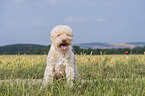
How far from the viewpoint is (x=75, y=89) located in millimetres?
3420

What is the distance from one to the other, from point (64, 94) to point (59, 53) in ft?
2.90

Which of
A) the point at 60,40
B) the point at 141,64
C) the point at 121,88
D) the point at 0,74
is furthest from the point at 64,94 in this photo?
the point at 141,64

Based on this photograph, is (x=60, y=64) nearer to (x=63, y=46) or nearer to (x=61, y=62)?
(x=61, y=62)

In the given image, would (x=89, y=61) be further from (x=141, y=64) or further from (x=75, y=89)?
(x=75, y=89)

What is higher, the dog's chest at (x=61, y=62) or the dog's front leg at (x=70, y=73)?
the dog's chest at (x=61, y=62)

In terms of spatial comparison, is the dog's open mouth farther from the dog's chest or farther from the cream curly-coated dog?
the dog's chest

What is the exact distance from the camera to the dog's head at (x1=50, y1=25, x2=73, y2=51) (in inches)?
121

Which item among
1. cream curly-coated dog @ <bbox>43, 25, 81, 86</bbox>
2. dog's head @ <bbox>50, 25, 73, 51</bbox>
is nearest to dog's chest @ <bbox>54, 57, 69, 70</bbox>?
cream curly-coated dog @ <bbox>43, 25, 81, 86</bbox>

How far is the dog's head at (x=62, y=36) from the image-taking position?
306 centimetres

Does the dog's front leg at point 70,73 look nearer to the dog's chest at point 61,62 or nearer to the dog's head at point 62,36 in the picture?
the dog's chest at point 61,62

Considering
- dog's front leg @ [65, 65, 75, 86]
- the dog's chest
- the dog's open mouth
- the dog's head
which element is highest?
the dog's head

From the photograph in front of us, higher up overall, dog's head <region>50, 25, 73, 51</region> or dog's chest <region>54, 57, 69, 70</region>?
dog's head <region>50, 25, 73, 51</region>

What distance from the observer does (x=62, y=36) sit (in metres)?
3.10

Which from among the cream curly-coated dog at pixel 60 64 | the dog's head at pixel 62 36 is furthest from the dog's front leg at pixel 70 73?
the dog's head at pixel 62 36
